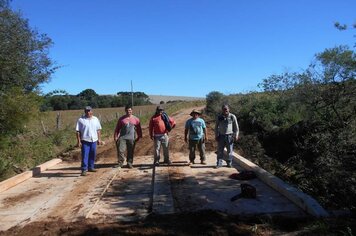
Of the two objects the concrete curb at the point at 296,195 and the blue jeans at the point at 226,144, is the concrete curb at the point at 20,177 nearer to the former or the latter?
the blue jeans at the point at 226,144

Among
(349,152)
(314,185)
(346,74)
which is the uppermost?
(346,74)

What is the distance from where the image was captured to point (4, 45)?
14.5 metres

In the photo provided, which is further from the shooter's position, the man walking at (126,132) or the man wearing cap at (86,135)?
the man walking at (126,132)

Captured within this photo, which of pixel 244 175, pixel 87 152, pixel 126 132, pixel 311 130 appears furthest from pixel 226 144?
pixel 311 130

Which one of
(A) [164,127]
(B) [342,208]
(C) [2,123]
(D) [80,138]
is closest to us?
(B) [342,208]

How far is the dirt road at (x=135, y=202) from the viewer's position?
688 cm

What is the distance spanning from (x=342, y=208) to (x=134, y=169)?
599 centimetres

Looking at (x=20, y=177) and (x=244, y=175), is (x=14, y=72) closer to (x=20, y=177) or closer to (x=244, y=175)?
(x=20, y=177)

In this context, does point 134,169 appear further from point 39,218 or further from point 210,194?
point 39,218

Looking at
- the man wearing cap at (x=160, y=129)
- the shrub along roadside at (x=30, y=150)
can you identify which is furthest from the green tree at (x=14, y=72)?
the man wearing cap at (x=160, y=129)

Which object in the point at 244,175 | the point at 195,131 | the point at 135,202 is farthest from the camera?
the point at 195,131

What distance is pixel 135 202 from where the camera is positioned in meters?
8.48

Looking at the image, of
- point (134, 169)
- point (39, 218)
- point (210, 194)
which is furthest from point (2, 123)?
point (210, 194)

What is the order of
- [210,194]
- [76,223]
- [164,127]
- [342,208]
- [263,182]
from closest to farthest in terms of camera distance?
[76,223], [342,208], [210,194], [263,182], [164,127]
